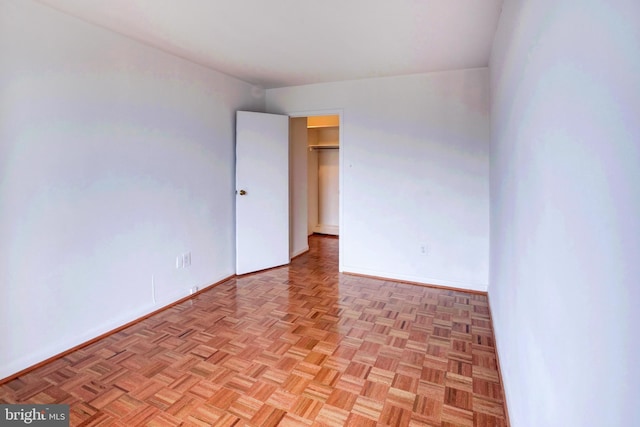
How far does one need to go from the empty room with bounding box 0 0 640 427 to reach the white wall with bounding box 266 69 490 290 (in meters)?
0.02

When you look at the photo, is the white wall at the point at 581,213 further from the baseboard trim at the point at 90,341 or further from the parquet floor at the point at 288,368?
the baseboard trim at the point at 90,341

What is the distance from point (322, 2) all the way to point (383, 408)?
238 cm

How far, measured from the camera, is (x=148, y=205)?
2.99 metres

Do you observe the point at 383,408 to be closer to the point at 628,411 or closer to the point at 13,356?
the point at 628,411

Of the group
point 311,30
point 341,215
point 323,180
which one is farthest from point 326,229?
point 311,30

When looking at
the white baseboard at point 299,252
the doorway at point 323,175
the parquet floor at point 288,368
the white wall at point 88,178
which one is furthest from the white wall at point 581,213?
the doorway at point 323,175

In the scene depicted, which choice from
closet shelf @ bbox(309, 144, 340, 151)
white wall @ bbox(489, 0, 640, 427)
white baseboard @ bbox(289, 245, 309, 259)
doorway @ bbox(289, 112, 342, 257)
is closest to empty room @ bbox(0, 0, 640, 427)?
white wall @ bbox(489, 0, 640, 427)

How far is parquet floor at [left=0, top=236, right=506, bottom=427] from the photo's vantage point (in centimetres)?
181

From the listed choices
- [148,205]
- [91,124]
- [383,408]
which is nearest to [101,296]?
[148,205]

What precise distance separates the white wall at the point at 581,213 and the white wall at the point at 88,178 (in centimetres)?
273

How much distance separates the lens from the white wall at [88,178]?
211cm

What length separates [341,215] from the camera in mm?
4223

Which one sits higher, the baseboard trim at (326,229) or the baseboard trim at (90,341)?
the baseboard trim at (326,229)

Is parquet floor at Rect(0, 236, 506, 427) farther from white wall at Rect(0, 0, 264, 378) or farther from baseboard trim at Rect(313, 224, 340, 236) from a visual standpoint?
baseboard trim at Rect(313, 224, 340, 236)
